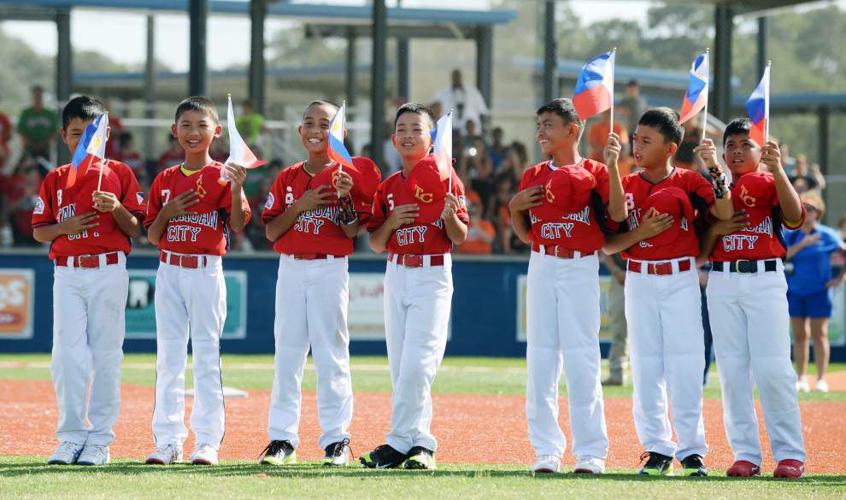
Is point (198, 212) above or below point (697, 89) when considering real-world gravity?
below

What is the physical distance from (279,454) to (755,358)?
2939mm

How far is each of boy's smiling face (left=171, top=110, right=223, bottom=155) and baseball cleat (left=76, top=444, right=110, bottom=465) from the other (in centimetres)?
193

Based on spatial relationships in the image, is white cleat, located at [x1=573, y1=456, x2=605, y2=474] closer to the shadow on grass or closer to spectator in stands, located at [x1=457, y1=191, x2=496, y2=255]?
the shadow on grass

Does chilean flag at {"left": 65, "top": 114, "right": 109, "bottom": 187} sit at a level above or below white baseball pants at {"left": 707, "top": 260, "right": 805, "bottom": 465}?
above

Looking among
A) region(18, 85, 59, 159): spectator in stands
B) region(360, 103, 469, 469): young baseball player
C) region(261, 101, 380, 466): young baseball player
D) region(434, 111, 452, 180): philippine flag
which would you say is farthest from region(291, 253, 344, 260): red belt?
region(18, 85, 59, 159): spectator in stands

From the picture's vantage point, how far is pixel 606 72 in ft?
27.2

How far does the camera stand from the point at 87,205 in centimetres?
860

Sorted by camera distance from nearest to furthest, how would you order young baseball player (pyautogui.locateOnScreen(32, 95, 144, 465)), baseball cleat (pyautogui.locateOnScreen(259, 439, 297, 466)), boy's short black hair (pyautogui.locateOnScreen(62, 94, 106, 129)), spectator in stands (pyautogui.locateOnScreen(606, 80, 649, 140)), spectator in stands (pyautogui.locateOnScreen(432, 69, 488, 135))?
baseball cleat (pyautogui.locateOnScreen(259, 439, 297, 466))
young baseball player (pyautogui.locateOnScreen(32, 95, 144, 465))
boy's short black hair (pyautogui.locateOnScreen(62, 94, 106, 129))
spectator in stands (pyautogui.locateOnScreen(606, 80, 649, 140))
spectator in stands (pyautogui.locateOnScreen(432, 69, 488, 135))

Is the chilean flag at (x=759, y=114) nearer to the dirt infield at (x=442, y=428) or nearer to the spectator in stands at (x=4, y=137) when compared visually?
the dirt infield at (x=442, y=428)

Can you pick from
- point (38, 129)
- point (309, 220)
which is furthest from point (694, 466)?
point (38, 129)

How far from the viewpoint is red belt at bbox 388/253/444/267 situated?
27.4ft

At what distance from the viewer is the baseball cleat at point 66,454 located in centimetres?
829

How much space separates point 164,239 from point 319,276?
1009mm

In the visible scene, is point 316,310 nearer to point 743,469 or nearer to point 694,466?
point 694,466
